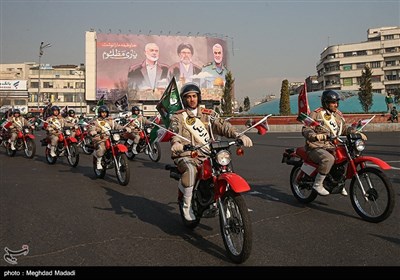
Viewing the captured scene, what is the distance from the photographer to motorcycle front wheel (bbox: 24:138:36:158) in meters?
14.5

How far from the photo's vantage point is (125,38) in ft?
276

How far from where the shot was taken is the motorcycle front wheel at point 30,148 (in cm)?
1448

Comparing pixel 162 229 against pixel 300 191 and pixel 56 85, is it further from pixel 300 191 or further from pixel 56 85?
pixel 56 85

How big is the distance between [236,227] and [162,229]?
1.51m

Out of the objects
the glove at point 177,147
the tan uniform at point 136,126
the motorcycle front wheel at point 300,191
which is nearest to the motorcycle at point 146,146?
the tan uniform at point 136,126

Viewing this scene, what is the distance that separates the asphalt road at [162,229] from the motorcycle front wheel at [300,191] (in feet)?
0.47

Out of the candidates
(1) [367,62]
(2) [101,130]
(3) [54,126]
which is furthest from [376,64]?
(2) [101,130]

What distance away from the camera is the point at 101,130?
9.75 meters

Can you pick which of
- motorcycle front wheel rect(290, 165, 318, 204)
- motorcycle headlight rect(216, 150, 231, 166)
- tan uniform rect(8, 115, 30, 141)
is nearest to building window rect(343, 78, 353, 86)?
tan uniform rect(8, 115, 30, 141)

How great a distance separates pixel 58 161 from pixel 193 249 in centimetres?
1003

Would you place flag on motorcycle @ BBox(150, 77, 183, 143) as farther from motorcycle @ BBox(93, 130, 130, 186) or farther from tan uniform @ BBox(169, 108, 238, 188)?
motorcycle @ BBox(93, 130, 130, 186)

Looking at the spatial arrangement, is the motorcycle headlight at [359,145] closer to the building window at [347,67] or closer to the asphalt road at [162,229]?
the asphalt road at [162,229]

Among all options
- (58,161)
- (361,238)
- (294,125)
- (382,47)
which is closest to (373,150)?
(361,238)
